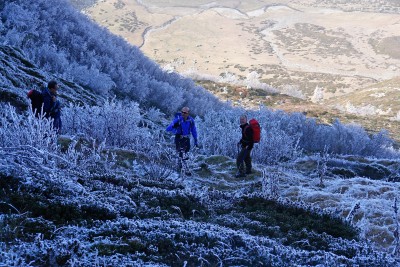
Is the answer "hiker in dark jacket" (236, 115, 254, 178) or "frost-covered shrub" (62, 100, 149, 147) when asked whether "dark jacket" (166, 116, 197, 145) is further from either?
"frost-covered shrub" (62, 100, 149, 147)

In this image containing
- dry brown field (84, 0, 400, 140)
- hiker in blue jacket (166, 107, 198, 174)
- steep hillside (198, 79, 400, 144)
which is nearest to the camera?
hiker in blue jacket (166, 107, 198, 174)

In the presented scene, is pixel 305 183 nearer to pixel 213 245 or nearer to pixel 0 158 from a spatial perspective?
pixel 213 245

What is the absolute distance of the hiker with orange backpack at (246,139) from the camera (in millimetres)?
10484

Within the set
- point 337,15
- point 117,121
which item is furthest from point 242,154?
point 337,15

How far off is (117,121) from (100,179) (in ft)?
19.2

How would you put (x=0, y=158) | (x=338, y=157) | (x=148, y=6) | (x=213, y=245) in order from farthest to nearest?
1. (x=148, y=6)
2. (x=338, y=157)
3. (x=0, y=158)
4. (x=213, y=245)

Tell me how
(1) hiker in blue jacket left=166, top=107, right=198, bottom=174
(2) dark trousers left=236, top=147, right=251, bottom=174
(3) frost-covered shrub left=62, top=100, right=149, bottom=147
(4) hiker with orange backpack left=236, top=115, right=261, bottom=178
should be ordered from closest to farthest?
(1) hiker in blue jacket left=166, top=107, right=198, bottom=174 < (4) hiker with orange backpack left=236, top=115, right=261, bottom=178 < (2) dark trousers left=236, top=147, right=251, bottom=174 < (3) frost-covered shrub left=62, top=100, right=149, bottom=147

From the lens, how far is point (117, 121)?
12078 mm

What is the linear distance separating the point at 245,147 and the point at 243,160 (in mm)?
447

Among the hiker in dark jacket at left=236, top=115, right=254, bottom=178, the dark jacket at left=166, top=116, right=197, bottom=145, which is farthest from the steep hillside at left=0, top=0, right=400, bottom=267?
the dark jacket at left=166, top=116, right=197, bottom=145

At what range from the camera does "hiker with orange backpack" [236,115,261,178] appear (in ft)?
34.4

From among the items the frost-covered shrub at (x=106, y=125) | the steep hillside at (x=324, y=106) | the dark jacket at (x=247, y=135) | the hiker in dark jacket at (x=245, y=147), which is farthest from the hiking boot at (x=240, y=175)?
the steep hillside at (x=324, y=106)

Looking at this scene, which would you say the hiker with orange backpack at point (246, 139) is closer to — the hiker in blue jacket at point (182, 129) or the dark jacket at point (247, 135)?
the dark jacket at point (247, 135)

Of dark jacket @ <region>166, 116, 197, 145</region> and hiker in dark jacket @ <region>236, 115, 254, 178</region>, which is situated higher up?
dark jacket @ <region>166, 116, 197, 145</region>
